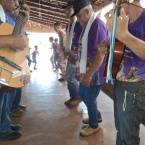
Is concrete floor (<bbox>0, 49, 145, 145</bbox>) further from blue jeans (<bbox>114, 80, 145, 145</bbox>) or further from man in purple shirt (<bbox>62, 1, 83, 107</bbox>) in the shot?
blue jeans (<bbox>114, 80, 145, 145</bbox>)

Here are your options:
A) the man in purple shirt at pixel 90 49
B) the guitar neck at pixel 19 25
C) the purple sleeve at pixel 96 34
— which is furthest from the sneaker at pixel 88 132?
the guitar neck at pixel 19 25

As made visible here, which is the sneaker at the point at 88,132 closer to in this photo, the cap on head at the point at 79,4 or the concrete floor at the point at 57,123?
the concrete floor at the point at 57,123

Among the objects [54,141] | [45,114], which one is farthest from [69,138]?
[45,114]

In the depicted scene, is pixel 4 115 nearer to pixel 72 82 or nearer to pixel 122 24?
pixel 72 82

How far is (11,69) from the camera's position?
1415 millimetres

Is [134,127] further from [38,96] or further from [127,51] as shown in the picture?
[38,96]

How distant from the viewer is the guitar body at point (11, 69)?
136 cm

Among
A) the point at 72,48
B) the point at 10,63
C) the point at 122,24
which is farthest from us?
the point at 72,48

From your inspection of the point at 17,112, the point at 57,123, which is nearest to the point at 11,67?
the point at 57,123

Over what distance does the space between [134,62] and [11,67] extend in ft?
3.48

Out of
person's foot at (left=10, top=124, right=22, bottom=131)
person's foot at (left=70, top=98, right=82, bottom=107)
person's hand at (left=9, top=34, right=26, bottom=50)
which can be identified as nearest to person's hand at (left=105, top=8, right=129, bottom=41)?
person's hand at (left=9, top=34, right=26, bottom=50)

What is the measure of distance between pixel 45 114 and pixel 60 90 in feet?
4.70

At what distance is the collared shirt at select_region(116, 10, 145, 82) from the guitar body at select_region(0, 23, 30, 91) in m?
0.93

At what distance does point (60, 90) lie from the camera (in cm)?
394
